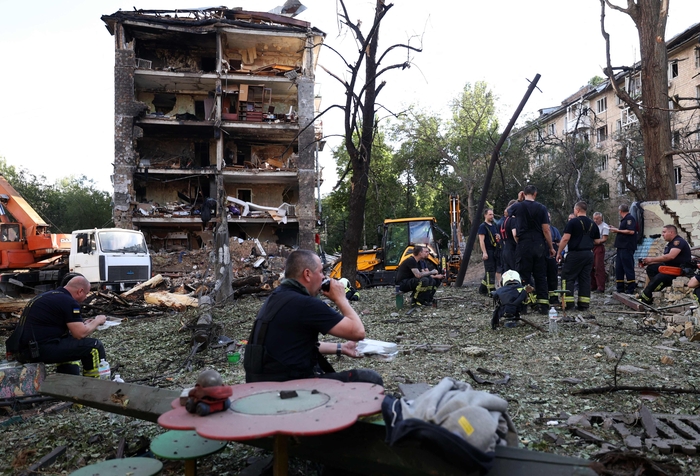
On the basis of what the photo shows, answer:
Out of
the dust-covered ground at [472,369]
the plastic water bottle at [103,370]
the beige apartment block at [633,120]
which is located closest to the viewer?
the dust-covered ground at [472,369]

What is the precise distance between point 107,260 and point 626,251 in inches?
594

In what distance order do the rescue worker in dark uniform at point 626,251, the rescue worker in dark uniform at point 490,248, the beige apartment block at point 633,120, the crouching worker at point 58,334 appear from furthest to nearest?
the beige apartment block at point 633,120
the rescue worker in dark uniform at point 490,248
the rescue worker in dark uniform at point 626,251
the crouching worker at point 58,334

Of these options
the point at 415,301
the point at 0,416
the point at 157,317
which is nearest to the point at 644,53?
the point at 415,301

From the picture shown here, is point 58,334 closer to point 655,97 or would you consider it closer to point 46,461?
point 46,461

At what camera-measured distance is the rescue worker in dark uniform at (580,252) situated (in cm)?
880

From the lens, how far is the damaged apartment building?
92.0 feet

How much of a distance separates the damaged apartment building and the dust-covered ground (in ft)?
63.4

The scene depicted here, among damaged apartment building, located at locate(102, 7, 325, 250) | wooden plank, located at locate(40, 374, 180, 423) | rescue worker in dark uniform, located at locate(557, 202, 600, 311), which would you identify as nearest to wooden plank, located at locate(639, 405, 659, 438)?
wooden plank, located at locate(40, 374, 180, 423)

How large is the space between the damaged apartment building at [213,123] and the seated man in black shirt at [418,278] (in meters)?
19.0

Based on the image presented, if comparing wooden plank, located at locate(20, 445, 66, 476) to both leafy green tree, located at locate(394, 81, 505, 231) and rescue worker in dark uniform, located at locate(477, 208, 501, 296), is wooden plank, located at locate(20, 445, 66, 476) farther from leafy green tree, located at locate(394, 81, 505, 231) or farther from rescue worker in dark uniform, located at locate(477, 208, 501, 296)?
leafy green tree, located at locate(394, 81, 505, 231)

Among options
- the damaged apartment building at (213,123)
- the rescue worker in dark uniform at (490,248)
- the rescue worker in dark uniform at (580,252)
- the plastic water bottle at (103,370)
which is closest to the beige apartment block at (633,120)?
the rescue worker in dark uniform at (490,248)

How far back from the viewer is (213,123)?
2872cm

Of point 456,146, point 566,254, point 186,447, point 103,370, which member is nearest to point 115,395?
point 186,447

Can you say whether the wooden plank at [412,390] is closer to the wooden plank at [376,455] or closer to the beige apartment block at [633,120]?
the wooden plank at [376,455]
